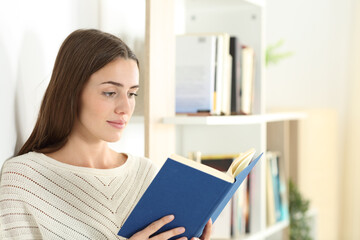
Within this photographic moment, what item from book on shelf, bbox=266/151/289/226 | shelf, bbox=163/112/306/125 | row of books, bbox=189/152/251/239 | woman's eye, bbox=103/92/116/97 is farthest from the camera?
book on shelf, bbox=266/151/289/226

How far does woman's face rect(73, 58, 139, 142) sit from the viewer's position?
4.55 ft

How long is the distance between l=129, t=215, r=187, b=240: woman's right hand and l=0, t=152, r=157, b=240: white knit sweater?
0.52 feet

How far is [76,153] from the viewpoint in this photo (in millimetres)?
1435

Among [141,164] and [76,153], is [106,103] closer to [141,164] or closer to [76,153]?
[76,153]

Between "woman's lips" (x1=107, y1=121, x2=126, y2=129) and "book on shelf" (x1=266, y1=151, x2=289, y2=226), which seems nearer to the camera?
"woman's lips" (x1=107, y1=121, x2=126, y2=129)

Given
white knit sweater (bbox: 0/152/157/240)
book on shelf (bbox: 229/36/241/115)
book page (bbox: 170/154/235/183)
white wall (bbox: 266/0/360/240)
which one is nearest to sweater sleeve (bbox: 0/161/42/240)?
white knit sweater (bbox: 0/152/157/240)

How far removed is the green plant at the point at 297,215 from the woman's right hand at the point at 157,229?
5.74 feet

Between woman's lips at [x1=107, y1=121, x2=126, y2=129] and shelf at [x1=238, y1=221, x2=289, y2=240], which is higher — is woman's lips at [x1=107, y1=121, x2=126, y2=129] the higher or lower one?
the higher one

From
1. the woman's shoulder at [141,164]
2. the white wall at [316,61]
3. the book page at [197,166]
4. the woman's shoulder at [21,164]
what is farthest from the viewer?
the white wall at [316,61]

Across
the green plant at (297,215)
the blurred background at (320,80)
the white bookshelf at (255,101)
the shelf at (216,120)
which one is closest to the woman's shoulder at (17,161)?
the blurred background at (320,80)

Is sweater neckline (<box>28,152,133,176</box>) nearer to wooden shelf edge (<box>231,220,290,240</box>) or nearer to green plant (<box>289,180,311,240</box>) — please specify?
wooden shelf edge (<box>231,220,290,240</box>)

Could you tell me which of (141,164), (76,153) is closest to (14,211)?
(76,153)

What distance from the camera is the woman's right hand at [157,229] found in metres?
1.28

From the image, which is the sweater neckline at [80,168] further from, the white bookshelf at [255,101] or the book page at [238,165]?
the white bookshelf at [255,101]
